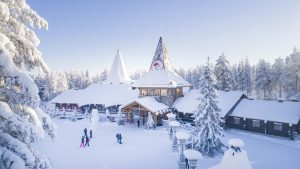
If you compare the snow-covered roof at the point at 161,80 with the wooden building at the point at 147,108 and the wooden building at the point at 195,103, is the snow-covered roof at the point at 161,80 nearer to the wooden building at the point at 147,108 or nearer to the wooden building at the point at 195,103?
the wooden building at the point at 195,103

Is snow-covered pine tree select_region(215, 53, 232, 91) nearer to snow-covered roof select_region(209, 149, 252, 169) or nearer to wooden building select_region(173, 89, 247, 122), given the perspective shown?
wooden building select_region(173, 89, 247, 122)

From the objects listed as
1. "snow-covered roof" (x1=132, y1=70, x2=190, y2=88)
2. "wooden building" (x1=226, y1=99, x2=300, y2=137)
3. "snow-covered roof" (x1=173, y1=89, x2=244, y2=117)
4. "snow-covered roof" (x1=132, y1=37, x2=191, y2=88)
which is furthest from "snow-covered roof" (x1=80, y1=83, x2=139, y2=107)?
"wooden building" (x1=226, y1=99, x2=300, y2=137)

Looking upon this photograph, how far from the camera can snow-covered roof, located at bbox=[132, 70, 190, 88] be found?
36709mm

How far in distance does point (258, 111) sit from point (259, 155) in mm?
9445

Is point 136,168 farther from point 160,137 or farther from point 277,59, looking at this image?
point 277,59

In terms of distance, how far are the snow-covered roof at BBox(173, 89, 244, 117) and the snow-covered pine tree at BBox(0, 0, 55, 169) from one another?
25.3 m

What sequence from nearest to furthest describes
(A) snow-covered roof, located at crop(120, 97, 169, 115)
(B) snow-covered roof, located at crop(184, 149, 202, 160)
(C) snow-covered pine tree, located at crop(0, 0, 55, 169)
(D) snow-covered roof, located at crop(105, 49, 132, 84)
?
(C) snow-covered pine tree, located at crop(0, 0, 55, 169)
(B) snow-covered roof, located at crop(184, 149, 202, 160)
(A) snow-covered roof, located at crop(120, 97, 169, 115)
(D) snow-covered roof, located at crop(105, 49, 132, 84)

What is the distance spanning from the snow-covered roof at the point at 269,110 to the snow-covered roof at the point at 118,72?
26.8 m

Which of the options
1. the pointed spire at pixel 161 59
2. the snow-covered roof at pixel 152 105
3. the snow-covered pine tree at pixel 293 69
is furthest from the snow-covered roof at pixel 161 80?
the snow-covered pine tree at pixel 293 69

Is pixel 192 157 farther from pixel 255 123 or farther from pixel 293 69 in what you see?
pixel 293 69

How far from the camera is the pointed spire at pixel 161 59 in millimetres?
39362

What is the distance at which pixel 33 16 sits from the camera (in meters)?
8.04

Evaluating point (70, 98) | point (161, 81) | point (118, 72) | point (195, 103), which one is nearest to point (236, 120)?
point (195, 103)

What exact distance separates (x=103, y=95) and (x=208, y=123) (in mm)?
27145
